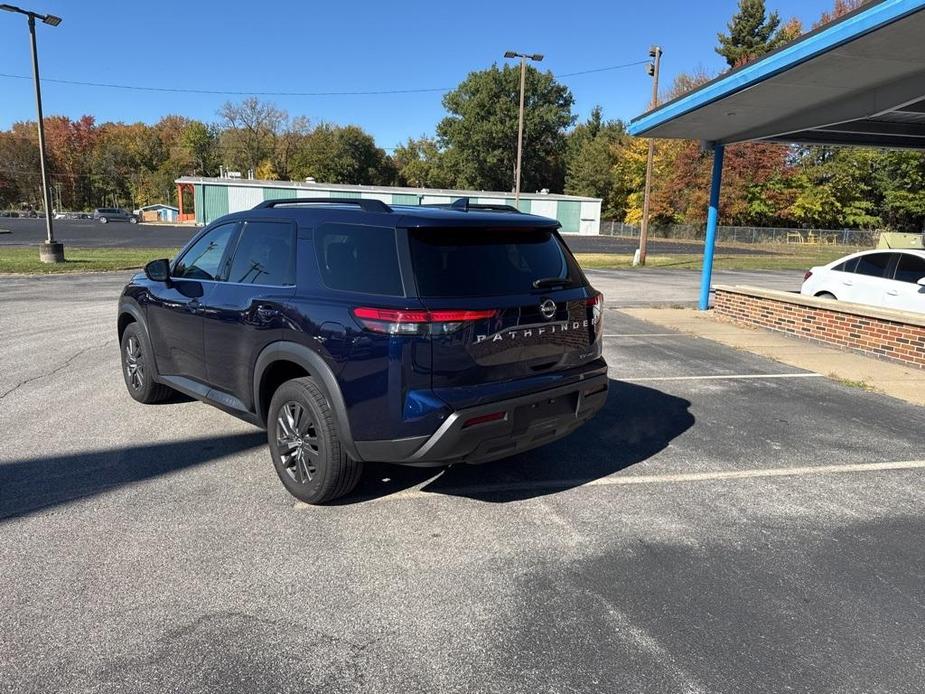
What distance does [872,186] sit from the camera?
179ft

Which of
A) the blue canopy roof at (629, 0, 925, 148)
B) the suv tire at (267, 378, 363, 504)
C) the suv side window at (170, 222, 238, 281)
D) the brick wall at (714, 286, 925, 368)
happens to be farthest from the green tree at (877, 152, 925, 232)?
the suv tire at (267, 378, 363, 504)

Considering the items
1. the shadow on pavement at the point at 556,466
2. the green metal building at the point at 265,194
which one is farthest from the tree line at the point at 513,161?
the shadow on pavement at the point at 556,466

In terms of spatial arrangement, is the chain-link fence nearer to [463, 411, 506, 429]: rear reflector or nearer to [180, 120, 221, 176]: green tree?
[463, 411, 506, 429]: rear reflector

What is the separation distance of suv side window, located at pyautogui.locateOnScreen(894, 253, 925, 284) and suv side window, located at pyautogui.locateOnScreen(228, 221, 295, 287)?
9313 mm

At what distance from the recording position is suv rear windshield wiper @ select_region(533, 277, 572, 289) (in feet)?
12.3

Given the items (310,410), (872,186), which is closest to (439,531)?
(310,410)

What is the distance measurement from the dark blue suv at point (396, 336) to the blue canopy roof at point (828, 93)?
191 inches

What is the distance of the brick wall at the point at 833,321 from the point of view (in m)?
8.10

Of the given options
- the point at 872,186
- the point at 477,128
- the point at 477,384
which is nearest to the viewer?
the point at 477,384

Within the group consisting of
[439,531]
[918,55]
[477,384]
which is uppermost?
[918,55]

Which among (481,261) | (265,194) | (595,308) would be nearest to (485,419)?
(481,261)

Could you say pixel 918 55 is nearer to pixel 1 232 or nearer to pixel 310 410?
→ pixel 310 410

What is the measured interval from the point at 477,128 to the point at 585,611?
79.1 m

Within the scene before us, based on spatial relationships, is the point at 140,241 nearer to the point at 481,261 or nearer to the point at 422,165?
the point at 481,261
